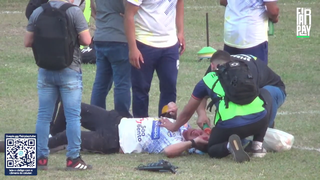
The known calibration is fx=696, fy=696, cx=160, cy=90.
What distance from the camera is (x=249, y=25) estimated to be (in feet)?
23.9

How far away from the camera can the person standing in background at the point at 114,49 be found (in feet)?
24.5

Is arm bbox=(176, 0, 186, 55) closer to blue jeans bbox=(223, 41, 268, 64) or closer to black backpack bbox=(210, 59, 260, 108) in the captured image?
blue jeans bbox=(223, 41, 268, 64)

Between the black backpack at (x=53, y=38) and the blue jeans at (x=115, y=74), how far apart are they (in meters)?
1.87

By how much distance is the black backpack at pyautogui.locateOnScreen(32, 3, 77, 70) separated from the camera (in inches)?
219

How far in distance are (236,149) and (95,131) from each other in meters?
1.46

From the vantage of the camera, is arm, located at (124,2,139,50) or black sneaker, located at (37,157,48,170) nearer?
black sneaker, located at (37,157,48,170)

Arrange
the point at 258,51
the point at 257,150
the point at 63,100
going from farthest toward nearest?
the point at 258,51, the point at 257,150, the point at 63,100

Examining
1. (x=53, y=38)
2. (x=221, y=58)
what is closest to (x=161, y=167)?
(x=221, y=58)

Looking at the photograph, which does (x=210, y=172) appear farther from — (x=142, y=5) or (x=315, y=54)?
(x=315, y=54)

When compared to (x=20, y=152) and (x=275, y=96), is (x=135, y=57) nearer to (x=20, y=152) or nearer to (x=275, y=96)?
(x=275, y=96)

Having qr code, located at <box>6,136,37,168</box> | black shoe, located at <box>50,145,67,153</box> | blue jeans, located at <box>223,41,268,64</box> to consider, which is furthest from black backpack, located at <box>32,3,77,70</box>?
blue jeans, located at <box>223,41,268,64</box>

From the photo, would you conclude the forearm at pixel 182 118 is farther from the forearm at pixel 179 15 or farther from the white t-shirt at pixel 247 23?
the forearm at pixel 179 15

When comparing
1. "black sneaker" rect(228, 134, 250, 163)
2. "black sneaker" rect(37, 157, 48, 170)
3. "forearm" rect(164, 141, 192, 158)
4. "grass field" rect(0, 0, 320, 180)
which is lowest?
"grass field" rect(0, 0, 320, 180)

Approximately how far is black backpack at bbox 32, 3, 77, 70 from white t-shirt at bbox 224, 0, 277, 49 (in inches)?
91.6
